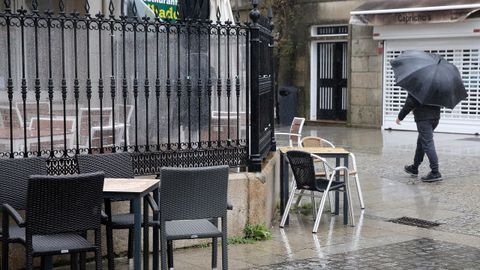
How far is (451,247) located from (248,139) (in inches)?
91.1

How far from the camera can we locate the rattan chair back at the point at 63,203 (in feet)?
15.9

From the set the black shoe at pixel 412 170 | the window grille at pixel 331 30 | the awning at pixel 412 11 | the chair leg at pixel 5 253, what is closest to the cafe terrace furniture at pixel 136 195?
the chair leg at pixel 5 253

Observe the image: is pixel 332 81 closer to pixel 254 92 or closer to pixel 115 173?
pixel 254 92

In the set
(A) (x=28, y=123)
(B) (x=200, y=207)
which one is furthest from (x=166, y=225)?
(A) (x=28, y=123)

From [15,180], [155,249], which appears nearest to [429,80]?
[155,249]

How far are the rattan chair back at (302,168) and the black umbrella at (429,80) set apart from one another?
11.6 ft

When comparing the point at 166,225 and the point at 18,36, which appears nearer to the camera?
the point at 166,225

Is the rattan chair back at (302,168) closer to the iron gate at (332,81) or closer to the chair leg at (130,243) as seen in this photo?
the chair leg at (130,243)

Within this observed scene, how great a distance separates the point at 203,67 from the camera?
24.1 feet

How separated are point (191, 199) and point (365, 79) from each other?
15943 millimetres

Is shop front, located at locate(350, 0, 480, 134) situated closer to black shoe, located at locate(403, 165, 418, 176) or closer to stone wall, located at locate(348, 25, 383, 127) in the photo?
stone wall, located at locate(348, 25, 383, 127)

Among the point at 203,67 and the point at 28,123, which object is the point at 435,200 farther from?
the point at 28,123

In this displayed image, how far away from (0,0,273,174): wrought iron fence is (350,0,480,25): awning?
1155 cm

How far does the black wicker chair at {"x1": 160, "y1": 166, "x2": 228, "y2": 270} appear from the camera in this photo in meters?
5.38
